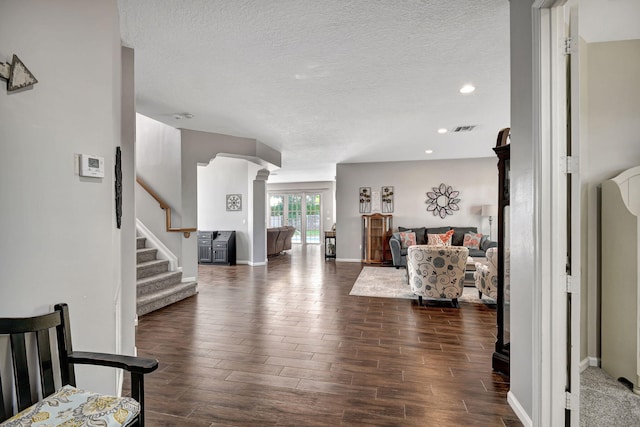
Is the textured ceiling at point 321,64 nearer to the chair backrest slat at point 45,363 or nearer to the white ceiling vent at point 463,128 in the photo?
the white ceiling vent at point 463,128

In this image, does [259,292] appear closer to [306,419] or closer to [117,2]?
[306,419]

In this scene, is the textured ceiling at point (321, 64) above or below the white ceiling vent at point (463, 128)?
above

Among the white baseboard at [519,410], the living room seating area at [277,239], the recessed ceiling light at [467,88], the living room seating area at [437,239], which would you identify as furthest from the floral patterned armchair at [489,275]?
the living room seating area at [277,239]

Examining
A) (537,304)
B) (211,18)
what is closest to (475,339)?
(537,304)

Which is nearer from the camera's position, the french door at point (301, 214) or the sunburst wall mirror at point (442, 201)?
the sunburst wall mirror at point (442, 201)

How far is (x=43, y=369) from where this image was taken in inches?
52.2

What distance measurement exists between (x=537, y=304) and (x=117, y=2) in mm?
3226

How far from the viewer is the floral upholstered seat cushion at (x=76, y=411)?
1140 mm

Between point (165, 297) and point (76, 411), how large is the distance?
3.33 m

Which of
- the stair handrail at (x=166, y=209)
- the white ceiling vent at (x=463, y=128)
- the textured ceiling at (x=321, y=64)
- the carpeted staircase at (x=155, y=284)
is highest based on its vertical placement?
the textured ceiling at (x=321, y=64)

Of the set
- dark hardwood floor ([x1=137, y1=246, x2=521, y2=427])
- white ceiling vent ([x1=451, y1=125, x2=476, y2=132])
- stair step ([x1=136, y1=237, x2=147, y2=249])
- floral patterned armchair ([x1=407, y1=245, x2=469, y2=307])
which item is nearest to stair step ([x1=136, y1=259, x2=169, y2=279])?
stair step ([x1=136, y1=237, x2=147, y2=249])

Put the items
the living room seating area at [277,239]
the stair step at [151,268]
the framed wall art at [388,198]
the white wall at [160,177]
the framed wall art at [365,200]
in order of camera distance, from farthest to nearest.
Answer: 1. the living room seating area at [277,239]
2. the framed wall art at [365,200]
3. the framed wall art at [388,198]
4. the white wall at [160,177]
5. the stair step at [151,268]

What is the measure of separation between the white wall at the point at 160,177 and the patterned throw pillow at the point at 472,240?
5823mm

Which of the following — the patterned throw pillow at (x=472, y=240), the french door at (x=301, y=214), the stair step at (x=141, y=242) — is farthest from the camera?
the french door at (x=301, y=214)
